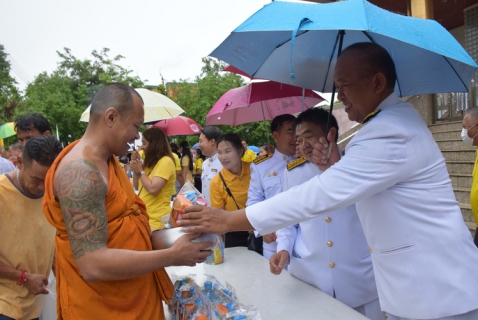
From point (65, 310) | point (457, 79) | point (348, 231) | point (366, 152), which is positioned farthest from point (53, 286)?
point (457, 79)

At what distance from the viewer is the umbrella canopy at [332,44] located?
1.54 m

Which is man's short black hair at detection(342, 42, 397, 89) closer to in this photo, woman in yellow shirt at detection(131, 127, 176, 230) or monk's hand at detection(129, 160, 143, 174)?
woman in yellow shirt at detection(131, 127, 176, 230)

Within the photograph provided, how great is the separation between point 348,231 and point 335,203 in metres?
0.73

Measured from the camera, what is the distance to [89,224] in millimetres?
1395

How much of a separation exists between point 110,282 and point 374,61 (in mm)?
1623

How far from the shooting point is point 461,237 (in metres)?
1.64

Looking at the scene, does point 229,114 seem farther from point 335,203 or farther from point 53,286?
point 335,203

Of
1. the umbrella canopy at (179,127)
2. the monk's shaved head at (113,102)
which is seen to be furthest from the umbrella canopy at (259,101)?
the umbrella canopy at (179,127)

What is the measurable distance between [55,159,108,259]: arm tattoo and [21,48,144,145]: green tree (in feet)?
54.0

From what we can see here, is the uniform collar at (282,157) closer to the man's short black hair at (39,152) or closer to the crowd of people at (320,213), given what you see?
the crowd of people at (320,213)

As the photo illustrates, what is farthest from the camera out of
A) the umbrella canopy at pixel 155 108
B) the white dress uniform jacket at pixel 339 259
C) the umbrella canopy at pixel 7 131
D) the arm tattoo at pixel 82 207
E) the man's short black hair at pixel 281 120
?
the umbrella canopy at pixel 7 131

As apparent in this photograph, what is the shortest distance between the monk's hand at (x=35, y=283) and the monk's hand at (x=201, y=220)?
1.27m

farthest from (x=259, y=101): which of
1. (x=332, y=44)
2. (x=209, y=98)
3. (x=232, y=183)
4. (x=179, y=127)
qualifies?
(x=209, y=98)

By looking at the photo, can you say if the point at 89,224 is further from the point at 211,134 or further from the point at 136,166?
the point at 211,134
